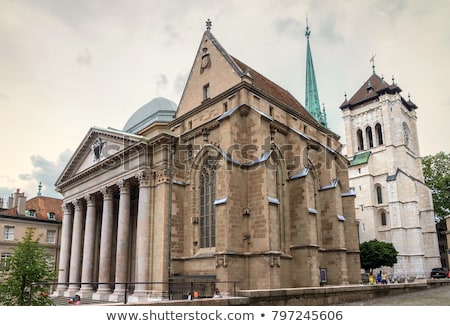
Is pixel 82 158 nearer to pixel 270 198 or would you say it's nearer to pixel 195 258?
pixel 195 258

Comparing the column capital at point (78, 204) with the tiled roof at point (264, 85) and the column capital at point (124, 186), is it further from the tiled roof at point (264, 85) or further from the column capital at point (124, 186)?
the tiled roof at point (264, 85)

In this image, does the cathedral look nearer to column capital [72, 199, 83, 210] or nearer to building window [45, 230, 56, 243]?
column capital [72, 199, 83, 210]

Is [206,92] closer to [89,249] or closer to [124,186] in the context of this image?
[124,186]

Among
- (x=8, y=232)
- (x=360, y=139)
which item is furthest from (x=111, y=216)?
(x=360, y=139)

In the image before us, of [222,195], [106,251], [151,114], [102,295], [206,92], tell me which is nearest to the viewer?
[222,195]

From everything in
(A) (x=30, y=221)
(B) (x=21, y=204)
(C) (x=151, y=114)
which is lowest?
(A) (x=30, y=221)

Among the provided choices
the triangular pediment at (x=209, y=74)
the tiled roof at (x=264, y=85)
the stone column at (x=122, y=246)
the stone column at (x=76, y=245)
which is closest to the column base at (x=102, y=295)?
the stone column at (x=122, y=246)

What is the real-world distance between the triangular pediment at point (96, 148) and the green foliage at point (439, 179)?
195ft

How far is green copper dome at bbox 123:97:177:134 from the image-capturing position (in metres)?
42.5

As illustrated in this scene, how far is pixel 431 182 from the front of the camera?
7088 cm

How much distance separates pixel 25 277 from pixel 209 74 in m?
18.4

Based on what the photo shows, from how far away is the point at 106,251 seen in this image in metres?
29.0

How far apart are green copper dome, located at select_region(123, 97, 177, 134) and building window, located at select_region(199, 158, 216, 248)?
56.9 ft

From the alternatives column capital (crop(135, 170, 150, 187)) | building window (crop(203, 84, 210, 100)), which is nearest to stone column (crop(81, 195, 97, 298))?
column capital (crop(135, 170, 150, 187))
